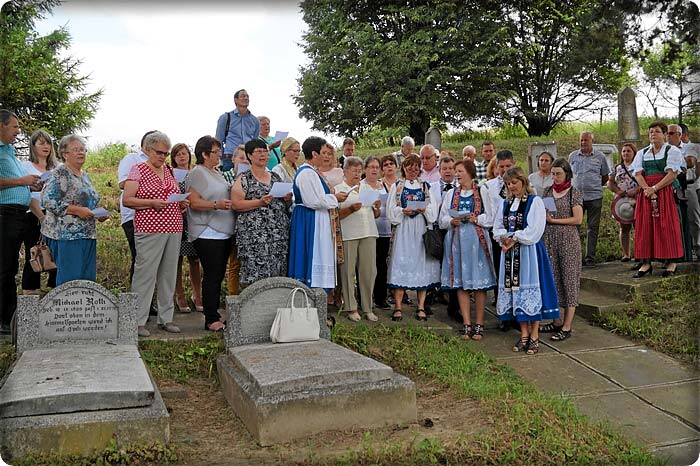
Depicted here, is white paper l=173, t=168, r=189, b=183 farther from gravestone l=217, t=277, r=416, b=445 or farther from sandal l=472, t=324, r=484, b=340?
A: sandal l=472, t=324, r=484, b=340

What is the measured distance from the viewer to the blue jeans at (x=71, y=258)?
566 centimetres

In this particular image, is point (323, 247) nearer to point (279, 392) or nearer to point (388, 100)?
point (279, 392)

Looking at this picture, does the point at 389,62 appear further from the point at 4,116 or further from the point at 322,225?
the point at 4,116

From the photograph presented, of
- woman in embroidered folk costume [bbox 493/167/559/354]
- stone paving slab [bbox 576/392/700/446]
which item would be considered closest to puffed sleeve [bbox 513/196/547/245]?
woman in embroidered folk costume [bbox 493/167/559/354]

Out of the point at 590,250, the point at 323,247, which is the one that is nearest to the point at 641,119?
the point at 590,250

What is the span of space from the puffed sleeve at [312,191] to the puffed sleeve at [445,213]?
1.32 metres

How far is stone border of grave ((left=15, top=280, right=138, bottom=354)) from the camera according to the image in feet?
16.8

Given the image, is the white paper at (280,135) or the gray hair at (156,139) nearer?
the gray hair at (156,139)

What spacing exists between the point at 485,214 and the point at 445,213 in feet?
1.38

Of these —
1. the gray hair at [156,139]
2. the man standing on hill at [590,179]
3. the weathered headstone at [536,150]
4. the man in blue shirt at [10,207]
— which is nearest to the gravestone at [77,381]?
the man in blue shirt at [10,207]

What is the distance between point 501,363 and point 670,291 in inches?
111

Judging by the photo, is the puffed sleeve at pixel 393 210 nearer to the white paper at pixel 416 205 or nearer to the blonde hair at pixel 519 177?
the white paper at pixel 416 205

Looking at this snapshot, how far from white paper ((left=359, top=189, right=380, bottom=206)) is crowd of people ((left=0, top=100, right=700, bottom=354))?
2 centimetres

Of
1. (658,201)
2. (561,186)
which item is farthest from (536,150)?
(561,186)
